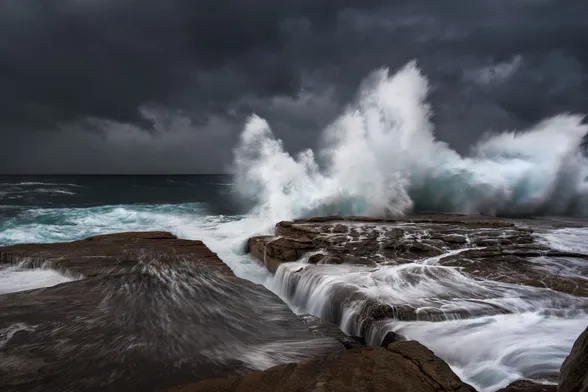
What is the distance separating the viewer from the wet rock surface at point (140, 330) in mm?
3469

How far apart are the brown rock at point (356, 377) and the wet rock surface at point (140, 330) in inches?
30.8

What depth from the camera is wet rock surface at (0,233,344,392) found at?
11.4ft

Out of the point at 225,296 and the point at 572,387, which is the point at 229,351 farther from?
the point at 572,387

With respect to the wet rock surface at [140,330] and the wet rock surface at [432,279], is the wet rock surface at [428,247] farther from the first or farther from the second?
the wet rock surface at [140,330]

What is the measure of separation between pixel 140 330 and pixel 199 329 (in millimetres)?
776

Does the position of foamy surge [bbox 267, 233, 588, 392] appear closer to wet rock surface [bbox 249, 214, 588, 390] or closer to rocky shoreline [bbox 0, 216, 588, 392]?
wet rock surface [bbox 249, 214, 588, 390]

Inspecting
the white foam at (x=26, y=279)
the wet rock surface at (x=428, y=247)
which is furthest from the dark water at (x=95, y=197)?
the white foam at (x=26, y=279)

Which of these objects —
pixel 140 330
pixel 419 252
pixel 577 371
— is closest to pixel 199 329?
pixel 140 330

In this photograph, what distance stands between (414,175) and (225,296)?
47.3ft

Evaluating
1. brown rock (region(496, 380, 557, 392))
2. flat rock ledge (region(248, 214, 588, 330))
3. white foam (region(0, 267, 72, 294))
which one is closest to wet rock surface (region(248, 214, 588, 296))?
flat rock ledge (region(248, 214, 588, 330))

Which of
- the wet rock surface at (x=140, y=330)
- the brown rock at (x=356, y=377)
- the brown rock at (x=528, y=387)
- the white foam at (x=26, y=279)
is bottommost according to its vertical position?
the white foam at (x=26, y=279)

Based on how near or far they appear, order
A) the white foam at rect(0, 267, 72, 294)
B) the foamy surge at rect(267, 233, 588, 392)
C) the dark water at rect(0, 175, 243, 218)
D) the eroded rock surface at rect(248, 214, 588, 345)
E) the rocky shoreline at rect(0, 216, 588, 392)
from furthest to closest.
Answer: the dark water at rect(0, 175, 243, 218), the white foam at rect(0, 267, 72, 294), the eroded rock surface at rect(248, 214, 588, 345), the foamy surge at rect(267, 233, 588, 392), the rocky shoreline at rect(0, 216, 588, 392)

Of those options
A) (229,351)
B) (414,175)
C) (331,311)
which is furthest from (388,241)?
(414,175)

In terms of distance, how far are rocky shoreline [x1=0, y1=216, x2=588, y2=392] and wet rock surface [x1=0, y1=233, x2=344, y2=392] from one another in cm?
2
